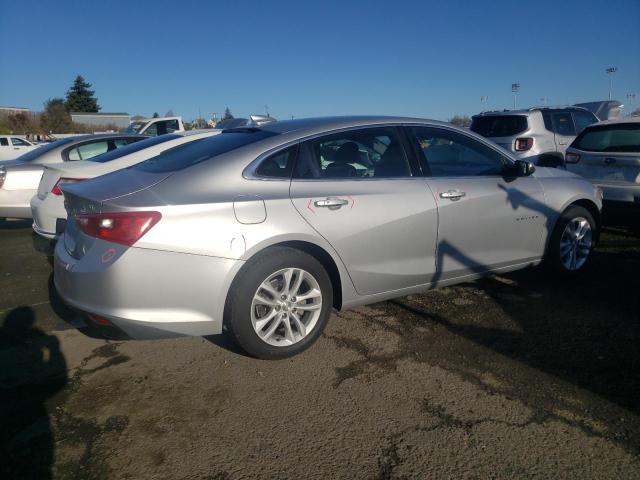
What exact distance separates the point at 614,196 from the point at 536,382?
434 centimetres

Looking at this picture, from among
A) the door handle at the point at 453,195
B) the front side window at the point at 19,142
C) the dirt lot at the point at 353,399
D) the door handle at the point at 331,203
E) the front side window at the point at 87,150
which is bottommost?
the dirt lot at the point at 353,399

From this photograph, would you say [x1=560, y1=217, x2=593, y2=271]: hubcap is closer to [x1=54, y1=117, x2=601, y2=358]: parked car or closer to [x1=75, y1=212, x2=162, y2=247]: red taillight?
[x1=54, y1=117, x2=601, y2=358]: parked car

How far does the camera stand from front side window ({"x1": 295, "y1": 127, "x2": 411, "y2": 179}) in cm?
346

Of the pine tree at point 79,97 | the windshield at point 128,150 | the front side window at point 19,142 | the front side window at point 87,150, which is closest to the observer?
the windshield at point 128,150

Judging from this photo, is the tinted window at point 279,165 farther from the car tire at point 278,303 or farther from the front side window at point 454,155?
the front side window at point 454,155

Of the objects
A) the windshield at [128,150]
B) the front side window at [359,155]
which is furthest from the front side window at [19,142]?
the front side window at [359,155]

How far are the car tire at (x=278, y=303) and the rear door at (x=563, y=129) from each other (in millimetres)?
8449

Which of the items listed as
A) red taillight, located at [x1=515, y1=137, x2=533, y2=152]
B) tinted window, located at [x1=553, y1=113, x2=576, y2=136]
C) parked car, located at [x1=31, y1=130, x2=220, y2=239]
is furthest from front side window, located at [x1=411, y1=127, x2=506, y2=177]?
tinted window, located at [x1=553, y1=113, x2=576, y2=136]

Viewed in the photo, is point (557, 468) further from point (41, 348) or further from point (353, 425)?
point (41, 348)

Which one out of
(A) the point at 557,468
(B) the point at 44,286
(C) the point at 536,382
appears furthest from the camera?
(B) the point at 44,286

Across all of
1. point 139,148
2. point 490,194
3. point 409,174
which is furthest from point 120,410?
point 139,148

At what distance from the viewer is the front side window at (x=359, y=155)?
346 centimetres

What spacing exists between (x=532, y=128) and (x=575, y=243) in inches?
215

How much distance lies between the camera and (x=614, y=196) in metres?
6.20
